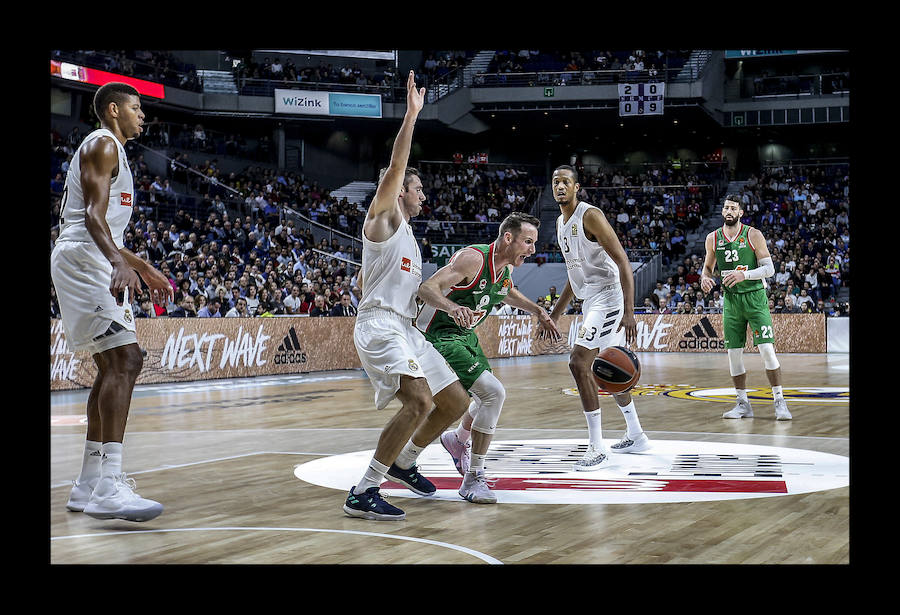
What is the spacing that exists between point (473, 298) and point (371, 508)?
134 centimetres

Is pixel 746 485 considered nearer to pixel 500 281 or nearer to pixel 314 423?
pixel 500 281

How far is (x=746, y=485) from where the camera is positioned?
532 centimetres

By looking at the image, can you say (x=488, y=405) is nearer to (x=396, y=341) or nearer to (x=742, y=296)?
(x=396, y=341)

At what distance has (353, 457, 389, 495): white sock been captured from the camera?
460 cm

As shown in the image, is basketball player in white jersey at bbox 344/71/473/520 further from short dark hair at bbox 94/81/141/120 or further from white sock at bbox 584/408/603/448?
white sock at bbox 584/408/603/448

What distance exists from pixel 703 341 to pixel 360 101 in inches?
566

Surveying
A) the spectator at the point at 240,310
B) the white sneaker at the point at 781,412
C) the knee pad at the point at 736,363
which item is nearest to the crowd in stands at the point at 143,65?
the spectator at the point at 240,310

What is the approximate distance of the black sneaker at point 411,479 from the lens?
507 cm

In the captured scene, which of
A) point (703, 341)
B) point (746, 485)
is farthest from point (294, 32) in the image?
point (703, 341)

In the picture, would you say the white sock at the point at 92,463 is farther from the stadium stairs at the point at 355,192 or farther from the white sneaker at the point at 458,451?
the stadium stairs at the point at 355,192

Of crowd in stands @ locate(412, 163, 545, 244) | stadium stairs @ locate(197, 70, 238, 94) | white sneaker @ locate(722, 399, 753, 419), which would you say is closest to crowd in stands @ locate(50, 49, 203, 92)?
stadium stairs @ locate(197, 70, 238, 94)

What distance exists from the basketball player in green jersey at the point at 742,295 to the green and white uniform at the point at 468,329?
4191 millimetres
